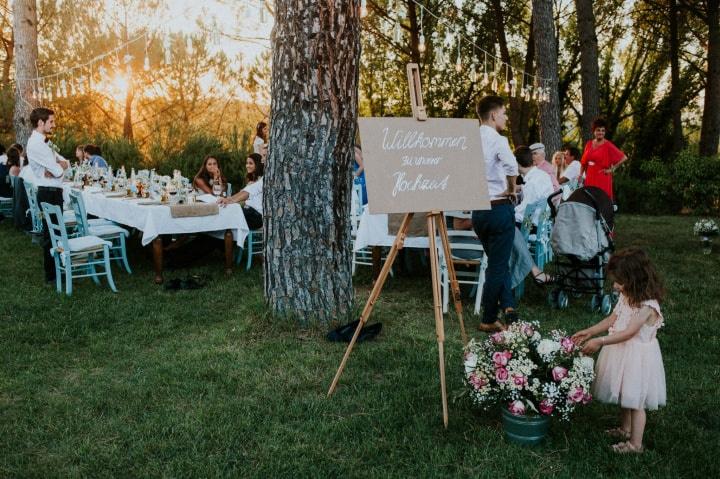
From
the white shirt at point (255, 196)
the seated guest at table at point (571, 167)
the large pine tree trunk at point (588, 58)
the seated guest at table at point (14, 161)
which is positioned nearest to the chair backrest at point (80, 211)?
the white shirt at point (255, 196)

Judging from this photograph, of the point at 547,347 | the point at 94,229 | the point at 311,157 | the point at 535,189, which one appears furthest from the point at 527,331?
the point at 94,229

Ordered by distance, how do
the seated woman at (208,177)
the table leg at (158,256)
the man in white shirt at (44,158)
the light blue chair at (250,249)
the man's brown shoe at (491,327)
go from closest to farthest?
1. the man's brown shoe at (491,327)
2. the man in white shirt at (44,158)
3. the table leg at (158,256)
4. the light blue chair at (250,249)
5. the seated woman at (208,177)

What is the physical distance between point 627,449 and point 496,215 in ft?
7.30

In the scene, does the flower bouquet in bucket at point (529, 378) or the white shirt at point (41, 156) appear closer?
the flower bouquet in bucket at point (529, 378)

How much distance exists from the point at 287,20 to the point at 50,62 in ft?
63.0

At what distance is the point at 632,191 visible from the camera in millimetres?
15375

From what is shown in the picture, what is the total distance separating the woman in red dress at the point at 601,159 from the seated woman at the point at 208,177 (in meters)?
5.22

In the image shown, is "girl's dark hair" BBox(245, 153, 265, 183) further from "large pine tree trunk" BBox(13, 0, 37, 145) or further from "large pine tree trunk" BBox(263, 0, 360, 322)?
"large pine tree trunk" BBox(13, 0, 37, 145)

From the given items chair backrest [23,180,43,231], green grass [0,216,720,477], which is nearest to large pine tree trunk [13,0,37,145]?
chair backrest [23,180,43,231]

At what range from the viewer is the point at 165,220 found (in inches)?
267

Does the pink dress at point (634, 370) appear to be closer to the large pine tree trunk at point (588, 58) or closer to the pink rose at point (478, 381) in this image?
the pink rose at point (478, 381)

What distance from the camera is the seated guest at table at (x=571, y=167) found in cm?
991

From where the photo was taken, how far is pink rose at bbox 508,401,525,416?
302 cm

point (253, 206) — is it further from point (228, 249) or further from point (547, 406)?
point (547, 406)
